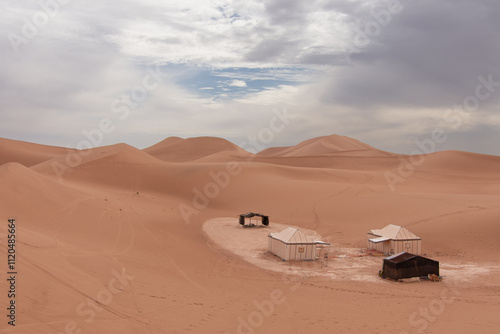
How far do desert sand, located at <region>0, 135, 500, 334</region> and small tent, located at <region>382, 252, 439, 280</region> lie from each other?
577 millimetres

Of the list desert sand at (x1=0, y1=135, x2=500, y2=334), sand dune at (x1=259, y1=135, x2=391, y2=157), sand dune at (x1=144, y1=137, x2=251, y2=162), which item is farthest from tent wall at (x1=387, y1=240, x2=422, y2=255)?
sand dune at (x1=259, y1=135, x2=391, y2=157)

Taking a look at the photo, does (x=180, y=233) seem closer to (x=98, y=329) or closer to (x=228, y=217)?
(x=228, y=217)

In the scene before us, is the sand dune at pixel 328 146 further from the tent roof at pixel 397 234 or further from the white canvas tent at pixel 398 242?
the white canvas tent at pixel 398 242

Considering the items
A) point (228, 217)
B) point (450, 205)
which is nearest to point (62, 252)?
point (228, 217)

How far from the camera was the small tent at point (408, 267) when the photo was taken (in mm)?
16547

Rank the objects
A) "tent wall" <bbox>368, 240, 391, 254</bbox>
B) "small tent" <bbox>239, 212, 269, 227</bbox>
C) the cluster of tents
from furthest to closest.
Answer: "small tent" <bbox>239, 212, 269, 227</bbox> → "tent wall" <bbox>368, 240, 391, 254</bbox> → the cluster of tents

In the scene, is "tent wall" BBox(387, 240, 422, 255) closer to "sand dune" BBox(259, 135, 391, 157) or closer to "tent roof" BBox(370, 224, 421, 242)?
"tent roof" BBox(370, 224, 421, 242)

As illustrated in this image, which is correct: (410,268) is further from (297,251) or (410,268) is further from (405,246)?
(297,251)

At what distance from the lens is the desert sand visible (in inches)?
418

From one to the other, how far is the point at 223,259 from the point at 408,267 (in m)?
8.79

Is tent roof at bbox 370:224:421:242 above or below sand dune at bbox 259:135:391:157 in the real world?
below

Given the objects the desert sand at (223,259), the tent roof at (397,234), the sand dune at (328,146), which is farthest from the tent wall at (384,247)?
the sand dune at (328,146)

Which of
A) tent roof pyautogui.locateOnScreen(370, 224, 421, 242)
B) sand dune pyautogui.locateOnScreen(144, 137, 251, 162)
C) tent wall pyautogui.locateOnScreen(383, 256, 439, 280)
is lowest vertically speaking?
tent wall pyautogui.locateOnScreen(383, 256, 439, 280)

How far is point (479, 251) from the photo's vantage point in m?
20.7
